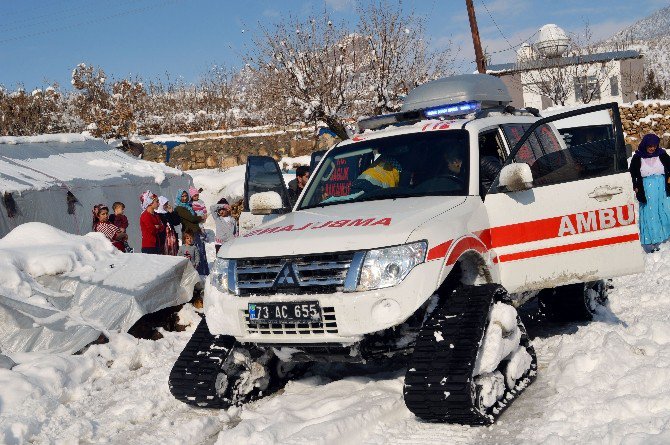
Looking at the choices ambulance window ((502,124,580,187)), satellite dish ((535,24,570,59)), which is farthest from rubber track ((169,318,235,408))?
satellite dish ((535,24,570,59))

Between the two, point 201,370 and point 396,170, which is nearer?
point 201,370

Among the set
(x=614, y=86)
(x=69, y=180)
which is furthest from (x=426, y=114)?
(x=614, y=86)

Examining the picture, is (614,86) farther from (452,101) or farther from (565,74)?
(452,101)

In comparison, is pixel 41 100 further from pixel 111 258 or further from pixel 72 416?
pixel 72 416

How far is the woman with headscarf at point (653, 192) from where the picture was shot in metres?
11.2

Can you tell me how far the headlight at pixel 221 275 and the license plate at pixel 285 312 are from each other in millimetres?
324

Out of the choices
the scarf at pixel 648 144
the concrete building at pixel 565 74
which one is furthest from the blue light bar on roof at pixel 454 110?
the concrete building at pixel 565 74

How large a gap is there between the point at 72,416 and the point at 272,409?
1475mm

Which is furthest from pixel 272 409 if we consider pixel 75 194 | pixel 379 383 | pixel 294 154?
pixel 294 154

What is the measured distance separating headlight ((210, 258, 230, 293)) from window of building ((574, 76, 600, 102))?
37.3 metres

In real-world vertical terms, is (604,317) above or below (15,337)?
below

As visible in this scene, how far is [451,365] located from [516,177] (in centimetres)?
154

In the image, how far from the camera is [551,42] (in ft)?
130

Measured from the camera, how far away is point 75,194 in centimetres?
1647
